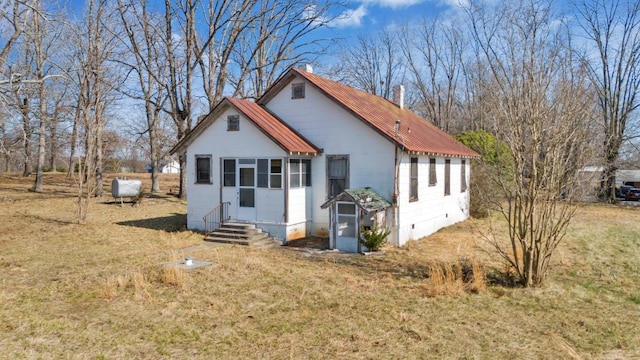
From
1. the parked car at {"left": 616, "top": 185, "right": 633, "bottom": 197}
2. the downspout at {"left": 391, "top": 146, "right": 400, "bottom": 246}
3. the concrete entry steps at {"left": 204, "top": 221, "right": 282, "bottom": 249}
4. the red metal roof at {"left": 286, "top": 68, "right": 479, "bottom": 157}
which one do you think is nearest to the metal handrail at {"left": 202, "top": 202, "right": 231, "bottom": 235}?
the concrete entry steps at {"left": 204, "top": 221, "right": 282, "bottom": 249}

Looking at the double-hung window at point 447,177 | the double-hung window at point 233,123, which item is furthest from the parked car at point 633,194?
the double-hung window at point 233,123

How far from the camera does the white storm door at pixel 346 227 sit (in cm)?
1312

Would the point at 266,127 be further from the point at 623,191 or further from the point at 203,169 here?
the point at 623,191

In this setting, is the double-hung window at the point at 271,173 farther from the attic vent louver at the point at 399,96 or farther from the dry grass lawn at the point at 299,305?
the attic vent louver at the point at 399,96

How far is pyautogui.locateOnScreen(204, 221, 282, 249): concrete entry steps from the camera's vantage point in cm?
1403

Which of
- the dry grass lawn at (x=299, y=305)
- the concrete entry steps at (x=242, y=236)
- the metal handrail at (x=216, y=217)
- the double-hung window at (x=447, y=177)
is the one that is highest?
the double-hung window at (x=447, y=177)

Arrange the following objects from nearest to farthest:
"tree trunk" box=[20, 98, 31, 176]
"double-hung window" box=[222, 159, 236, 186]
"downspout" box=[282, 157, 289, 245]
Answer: "tree trunk" box=[20, 98, 31, 176], "downspout" box=[282, 157, 289, 245], "double-hung window" box=[222, 159, 236, 186]

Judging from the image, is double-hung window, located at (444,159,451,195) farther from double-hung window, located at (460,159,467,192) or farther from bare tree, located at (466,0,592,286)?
bare tree, located at (466,0,592,286)

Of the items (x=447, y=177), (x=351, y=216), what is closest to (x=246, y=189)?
(x=351, y=216)

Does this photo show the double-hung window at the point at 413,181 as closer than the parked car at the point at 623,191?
Yes

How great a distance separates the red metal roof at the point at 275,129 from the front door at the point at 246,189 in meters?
1.44

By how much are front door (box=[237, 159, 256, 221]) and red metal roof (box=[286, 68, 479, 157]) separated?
12.3 ft

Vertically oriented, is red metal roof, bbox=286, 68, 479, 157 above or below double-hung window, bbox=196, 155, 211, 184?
above

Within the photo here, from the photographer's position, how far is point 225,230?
14.9 meters
